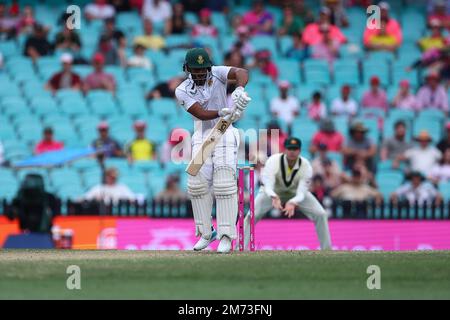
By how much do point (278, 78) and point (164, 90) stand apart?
7.39 feet

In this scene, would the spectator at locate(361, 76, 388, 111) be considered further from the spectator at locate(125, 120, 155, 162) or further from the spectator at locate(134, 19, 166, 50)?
the spectator at locate(125, 120, 155, 162)

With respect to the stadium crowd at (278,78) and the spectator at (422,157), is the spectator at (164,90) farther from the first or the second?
the spectator at (422,157)

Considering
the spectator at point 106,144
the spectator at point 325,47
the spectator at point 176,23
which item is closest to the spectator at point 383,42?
the spectator at point 325,47

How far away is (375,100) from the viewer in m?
25.5

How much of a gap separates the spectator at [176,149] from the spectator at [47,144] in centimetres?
176

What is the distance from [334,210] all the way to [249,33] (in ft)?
21.7

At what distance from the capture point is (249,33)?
2716cm

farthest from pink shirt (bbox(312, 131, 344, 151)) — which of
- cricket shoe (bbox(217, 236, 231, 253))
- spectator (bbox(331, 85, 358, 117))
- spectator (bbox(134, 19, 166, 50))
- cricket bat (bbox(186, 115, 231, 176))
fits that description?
cricket bat (bbox(186, 115, 231, 176))

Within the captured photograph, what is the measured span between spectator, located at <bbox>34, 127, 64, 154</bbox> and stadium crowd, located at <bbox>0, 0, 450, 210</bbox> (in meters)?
0.02

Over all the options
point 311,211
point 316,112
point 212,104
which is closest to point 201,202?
point 212,104

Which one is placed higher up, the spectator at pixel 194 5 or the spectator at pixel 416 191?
the spectator at pixel 194 5

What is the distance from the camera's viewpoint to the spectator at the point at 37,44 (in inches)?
1033

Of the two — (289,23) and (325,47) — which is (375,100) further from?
(289,23)
